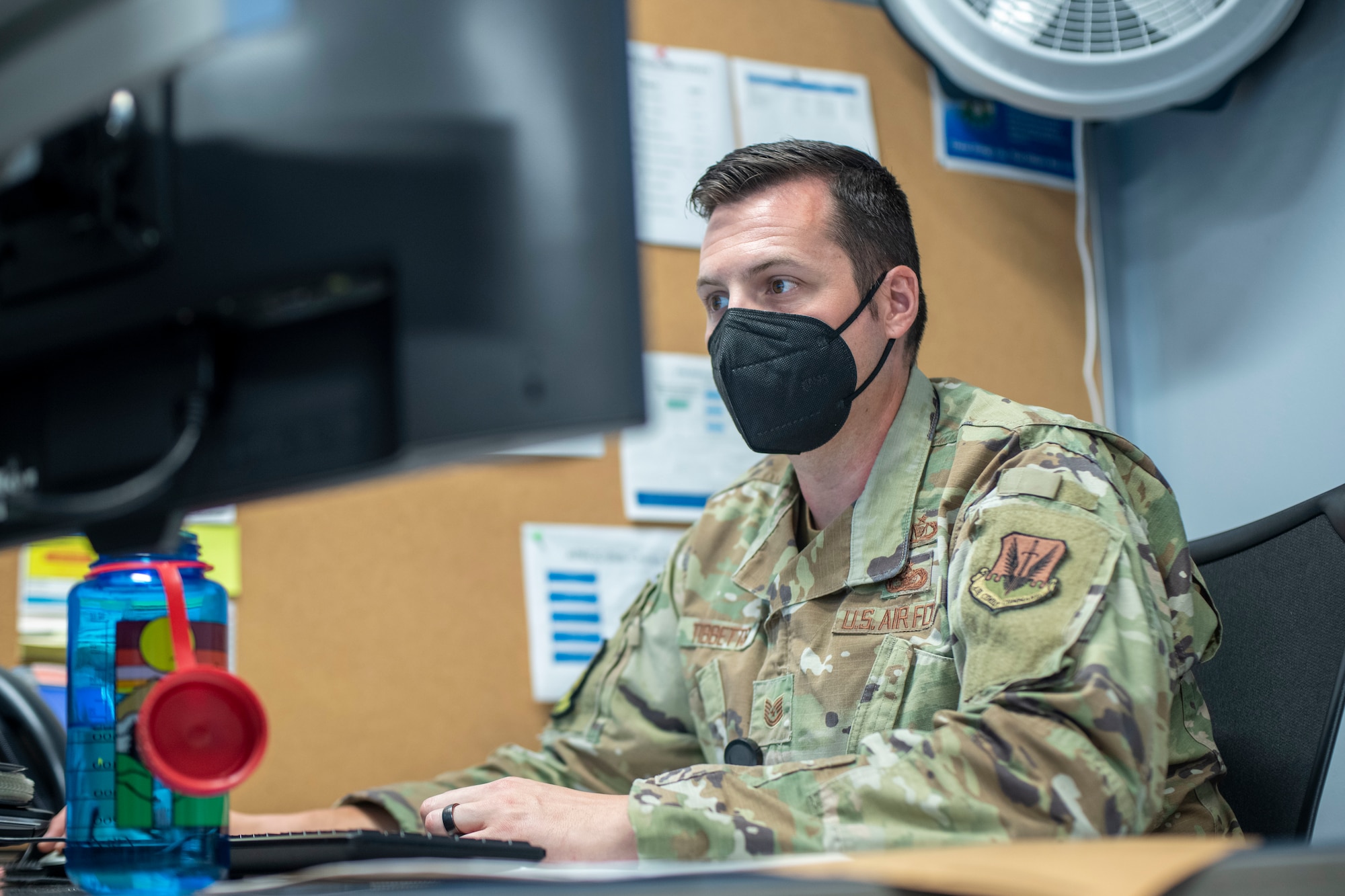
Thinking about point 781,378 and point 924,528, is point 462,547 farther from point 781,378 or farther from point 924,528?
point 924,528

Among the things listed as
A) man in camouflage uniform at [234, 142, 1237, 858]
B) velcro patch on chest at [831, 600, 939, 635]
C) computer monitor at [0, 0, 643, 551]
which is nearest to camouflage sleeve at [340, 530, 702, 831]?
man in camouflage uniform at [234, 142, 1237, 858]

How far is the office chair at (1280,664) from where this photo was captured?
0.95 meters

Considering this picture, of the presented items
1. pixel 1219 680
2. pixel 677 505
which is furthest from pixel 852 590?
pixel 677 505

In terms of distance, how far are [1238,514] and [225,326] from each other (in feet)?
4.73

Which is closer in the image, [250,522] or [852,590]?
[852,590]

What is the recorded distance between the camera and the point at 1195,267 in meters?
1.72

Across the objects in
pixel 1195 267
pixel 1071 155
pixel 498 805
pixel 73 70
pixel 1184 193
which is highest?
pixel 1071 155

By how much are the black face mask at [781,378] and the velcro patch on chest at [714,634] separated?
0.64 feet

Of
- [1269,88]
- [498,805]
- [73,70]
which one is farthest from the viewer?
[1269,88]

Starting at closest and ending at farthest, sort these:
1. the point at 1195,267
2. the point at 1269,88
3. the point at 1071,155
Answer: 1. the point at 1269,88
2. the point at 1195,267
3. the point at 1071,155

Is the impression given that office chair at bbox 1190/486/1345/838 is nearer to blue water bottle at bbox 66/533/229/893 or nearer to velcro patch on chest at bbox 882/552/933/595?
velcro patch on chest at bbox 882/552/933/595

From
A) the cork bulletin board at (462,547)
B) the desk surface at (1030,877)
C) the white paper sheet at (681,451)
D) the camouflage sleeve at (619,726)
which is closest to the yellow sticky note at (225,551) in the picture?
the cork bulletin board at (462,547)

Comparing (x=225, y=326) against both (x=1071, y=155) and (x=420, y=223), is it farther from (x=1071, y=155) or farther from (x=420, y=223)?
(x=1071, y=155)

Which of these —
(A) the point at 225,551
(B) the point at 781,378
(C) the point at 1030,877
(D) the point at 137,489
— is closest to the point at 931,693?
(B) the point at 781,378
